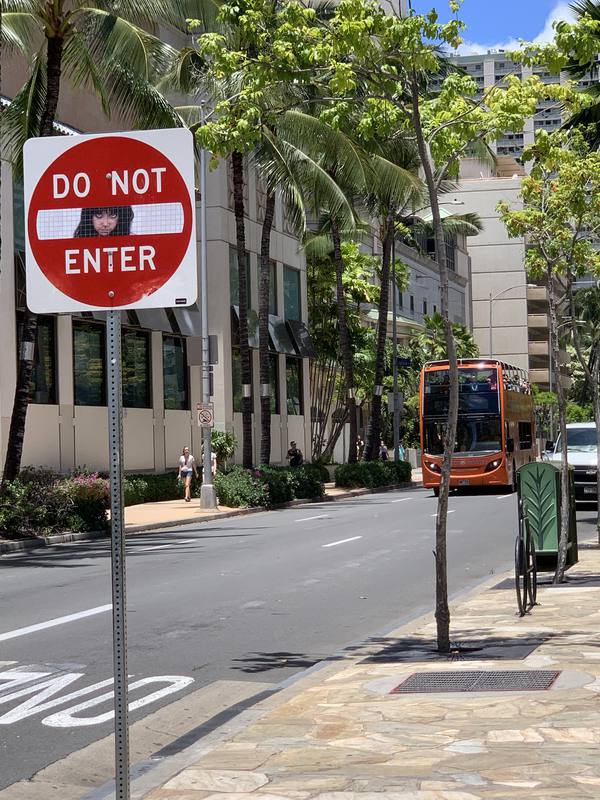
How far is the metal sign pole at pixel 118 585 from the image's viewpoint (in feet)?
14.6

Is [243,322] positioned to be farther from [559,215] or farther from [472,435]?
[559,215]

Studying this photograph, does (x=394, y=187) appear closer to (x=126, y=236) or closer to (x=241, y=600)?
(x=241, y=600)

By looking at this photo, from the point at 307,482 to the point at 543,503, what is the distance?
25.3 meters

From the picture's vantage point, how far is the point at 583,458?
28.9 metres

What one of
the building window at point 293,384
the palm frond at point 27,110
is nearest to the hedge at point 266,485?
the building window at point 293,384

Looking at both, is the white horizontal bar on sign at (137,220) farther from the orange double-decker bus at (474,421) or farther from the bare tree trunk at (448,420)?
the orange double-decker bus at (474,421)

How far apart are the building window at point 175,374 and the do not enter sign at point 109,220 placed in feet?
121

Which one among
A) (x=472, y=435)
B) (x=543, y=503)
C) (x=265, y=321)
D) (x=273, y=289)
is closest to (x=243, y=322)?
(x=265, y=321)

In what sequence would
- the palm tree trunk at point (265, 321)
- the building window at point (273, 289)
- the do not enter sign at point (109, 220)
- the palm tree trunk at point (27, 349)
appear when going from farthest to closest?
the building window at point (273, 289) → the palm tree trunk at point (265, 321) → the palm tree trunk at point (27, 349) → the do not enter sign at point (109, 220)

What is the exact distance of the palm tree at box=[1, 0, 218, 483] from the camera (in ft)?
78.9

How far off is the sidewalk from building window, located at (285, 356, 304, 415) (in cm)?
4231

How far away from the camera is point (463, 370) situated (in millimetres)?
39906

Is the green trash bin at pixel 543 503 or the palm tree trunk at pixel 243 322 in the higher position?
the palm tree trunk at pixel 243 322

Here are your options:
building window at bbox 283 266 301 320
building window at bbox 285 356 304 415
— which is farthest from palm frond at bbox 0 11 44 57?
building window at bbox 285 356 304 415
